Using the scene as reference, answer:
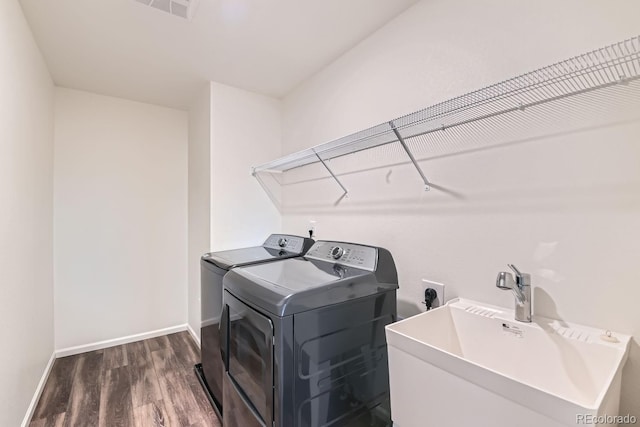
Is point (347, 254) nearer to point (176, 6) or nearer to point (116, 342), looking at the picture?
point (176, 6)

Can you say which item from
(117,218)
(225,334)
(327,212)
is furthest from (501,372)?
(117,218)

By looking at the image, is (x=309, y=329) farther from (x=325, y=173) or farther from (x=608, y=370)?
(x=325, y=173)

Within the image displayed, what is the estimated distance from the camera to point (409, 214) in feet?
5.11

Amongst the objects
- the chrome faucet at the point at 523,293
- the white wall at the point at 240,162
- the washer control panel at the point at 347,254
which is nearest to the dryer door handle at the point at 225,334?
the washer control panel at the point at 347,254

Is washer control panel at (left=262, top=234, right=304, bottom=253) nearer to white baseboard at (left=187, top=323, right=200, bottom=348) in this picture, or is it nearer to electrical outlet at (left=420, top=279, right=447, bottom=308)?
electrical outlet at (left=420, top=279, right=447, bottom=308)

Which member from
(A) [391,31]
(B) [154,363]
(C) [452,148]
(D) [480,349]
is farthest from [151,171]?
(D) [480,349]

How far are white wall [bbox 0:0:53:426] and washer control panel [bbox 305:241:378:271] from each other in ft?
5.23

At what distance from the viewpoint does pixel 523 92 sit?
106 cm

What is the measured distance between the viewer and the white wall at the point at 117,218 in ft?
8.66

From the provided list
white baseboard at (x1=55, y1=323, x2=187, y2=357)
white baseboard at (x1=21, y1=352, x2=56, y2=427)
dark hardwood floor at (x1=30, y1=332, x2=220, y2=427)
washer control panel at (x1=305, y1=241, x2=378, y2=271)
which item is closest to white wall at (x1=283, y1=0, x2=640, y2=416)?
washer control panel at (x1=305, y1=241, x2=378, y2=271)

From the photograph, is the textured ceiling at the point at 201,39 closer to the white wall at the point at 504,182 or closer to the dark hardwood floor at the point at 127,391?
the white wall at the point at 504,182

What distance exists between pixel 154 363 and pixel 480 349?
262 centimetres

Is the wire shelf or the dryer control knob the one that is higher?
the wire shelf

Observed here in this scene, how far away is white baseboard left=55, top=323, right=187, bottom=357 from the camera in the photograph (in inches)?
104
